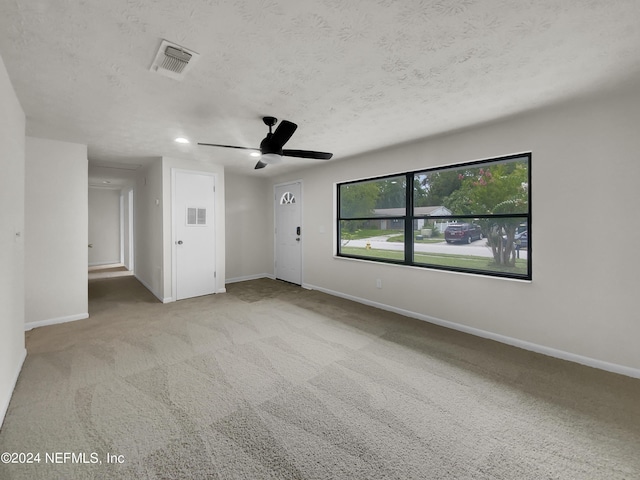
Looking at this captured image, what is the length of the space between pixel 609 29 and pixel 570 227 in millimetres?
1622

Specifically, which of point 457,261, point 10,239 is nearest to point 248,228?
point 10,239

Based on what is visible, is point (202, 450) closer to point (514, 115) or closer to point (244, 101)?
point (244, 101)

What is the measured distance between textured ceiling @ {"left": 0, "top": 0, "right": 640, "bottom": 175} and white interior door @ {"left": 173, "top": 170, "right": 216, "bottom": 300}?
167 cm

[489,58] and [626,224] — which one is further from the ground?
[489,58]

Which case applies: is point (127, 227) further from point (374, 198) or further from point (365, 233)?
point (374, 198)

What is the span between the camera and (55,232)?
352cm

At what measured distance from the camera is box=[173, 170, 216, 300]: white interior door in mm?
4570

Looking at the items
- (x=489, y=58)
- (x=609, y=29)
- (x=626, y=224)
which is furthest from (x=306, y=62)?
(x=626, y=224)

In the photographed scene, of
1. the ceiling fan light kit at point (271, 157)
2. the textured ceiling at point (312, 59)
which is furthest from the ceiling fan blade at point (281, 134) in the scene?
the textured ceiling at point (312, 59)

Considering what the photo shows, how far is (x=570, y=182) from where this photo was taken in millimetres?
2543

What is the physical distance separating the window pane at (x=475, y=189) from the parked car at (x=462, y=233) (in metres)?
0.17

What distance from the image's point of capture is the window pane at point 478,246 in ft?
9.83

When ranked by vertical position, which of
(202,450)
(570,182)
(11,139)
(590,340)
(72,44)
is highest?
(72,44)

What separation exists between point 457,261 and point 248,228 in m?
4.37
